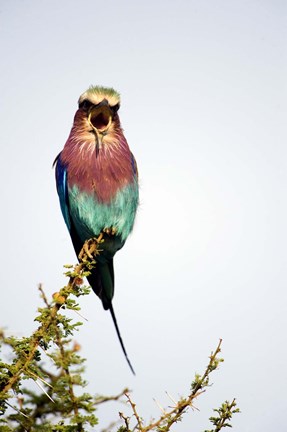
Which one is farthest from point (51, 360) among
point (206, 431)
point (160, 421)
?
point (206, 431)

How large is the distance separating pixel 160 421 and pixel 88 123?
3470 mm

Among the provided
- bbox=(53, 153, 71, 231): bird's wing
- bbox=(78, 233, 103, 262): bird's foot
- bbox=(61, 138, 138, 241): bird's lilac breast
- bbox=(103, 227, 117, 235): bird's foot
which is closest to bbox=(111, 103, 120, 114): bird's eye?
bbox=(61, 138, 138, 241): bird's lilac breast

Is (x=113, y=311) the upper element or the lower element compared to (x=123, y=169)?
lower

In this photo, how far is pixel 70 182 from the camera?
5.38m

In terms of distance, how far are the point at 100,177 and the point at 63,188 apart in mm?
460

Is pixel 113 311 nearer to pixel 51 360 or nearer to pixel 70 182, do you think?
pixel 70 182

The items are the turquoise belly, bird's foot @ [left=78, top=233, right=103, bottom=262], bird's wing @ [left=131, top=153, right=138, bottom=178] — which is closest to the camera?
bird's foot @ [left=78, top=233, right=103, bottom=262]

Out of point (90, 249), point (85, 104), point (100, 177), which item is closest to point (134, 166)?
point (100, 177)

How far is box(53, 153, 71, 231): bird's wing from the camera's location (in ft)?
18.1

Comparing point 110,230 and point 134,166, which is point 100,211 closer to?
point 110,230

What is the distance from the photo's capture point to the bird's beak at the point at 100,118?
17.8 feet

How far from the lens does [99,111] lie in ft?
17.9

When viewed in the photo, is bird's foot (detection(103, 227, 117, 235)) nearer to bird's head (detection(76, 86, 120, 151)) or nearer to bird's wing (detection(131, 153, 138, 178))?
bird's wing (detection(131, 153, 138, 178))

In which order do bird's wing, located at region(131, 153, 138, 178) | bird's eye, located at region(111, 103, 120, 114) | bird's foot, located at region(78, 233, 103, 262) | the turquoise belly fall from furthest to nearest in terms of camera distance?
bird's wing, located at region(131, 153, 138, 178), bird's eye, located at region(111, 103, 120, 114), the turquoise belly, bird's foot, located at region(78, 233, 103, 262)
